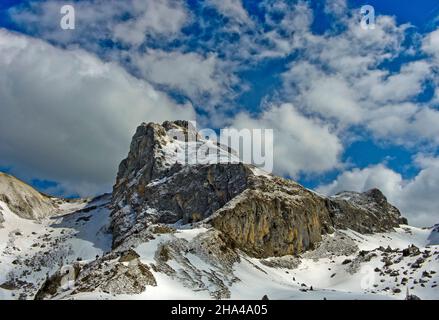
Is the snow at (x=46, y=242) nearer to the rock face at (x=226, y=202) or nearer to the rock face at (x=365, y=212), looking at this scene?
the rock face at (x=226, y=202)

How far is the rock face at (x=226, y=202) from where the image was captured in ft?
375

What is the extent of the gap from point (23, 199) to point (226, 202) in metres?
71.1

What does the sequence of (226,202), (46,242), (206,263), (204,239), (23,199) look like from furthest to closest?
(23,199), (46,242), (226,202), (204,239), (206,263)

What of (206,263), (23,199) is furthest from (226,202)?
(23,199)

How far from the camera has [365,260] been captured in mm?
99688

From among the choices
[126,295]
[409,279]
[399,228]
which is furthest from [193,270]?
[399,228]

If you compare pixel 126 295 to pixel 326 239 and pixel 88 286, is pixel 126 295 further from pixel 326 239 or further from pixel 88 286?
pixel 326 239

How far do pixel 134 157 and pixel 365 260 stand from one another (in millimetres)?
98458

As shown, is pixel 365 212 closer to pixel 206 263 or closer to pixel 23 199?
pixel 206 263

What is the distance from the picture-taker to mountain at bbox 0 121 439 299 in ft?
219

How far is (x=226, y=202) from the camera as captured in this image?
452ft

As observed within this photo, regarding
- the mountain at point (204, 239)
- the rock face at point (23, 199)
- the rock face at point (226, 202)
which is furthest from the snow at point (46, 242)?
the rock face at point (226, 202)

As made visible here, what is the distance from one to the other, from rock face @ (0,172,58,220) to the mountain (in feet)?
4.52

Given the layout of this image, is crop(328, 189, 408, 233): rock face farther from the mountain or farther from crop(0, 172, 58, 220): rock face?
crop(0, 172, 58, 220): rock face
